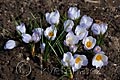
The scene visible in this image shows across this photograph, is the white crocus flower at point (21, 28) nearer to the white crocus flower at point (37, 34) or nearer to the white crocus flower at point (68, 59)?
the white crocus flower at point (37, 34)

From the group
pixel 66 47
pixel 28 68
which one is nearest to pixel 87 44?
pixel 66 47

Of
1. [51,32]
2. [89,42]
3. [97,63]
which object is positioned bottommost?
[97,63]

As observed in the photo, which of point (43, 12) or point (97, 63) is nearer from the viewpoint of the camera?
point (97, 63)

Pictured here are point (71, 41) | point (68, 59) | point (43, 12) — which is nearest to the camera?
point (68, 59)

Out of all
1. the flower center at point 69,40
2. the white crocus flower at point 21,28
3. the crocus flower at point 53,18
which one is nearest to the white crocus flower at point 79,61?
the flower center at point 69,40

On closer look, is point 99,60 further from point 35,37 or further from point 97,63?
point 35,37

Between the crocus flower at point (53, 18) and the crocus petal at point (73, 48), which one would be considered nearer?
the crocus petal at point (73, 48)

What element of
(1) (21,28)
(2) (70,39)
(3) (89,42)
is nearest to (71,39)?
(2) (70,39)

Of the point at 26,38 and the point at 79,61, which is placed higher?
the point at 26,38

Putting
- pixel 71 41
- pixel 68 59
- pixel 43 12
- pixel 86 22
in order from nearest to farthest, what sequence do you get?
1. pixel 68 59
2. pixel 71 41
3. pixel 86 22
4. pixel 43 12
